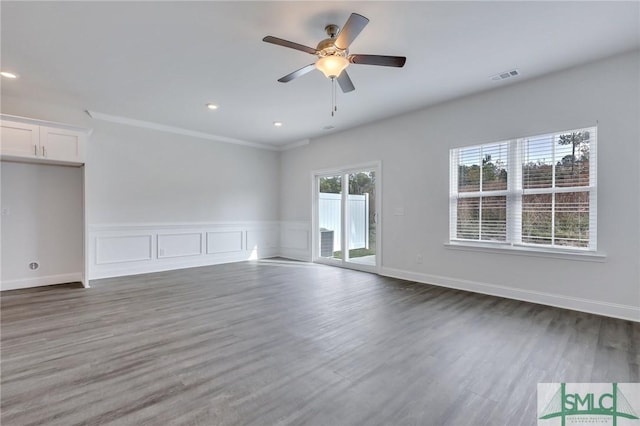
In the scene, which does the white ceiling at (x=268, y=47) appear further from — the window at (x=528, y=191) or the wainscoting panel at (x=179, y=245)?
the wainscoting panel at (x=179, y=245)

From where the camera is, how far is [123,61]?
3.24 metres

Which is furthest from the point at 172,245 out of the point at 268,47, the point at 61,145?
the point at 268,47

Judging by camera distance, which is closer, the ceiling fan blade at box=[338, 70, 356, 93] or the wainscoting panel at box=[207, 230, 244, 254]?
the ceiling fan blade at box=[338, 70, 356, 93]

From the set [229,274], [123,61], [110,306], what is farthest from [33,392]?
[229,274]

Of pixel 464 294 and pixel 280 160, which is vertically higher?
pixel 280 160

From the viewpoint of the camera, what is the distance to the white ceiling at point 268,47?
2459 mm

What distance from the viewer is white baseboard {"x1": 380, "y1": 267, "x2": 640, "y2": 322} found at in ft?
10.3

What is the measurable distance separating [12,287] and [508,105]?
7.36 m

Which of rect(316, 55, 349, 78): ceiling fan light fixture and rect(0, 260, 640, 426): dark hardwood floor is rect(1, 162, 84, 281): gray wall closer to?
rect(0, 260, 640, 426): dark hardwood floor

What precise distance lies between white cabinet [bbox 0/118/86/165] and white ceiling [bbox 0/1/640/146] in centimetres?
50

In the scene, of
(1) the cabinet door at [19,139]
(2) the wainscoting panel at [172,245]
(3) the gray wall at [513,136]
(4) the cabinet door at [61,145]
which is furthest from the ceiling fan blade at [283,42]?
(2) the wainscoting panel at [172,245]

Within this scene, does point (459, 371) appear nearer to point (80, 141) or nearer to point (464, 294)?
point (464, 294)

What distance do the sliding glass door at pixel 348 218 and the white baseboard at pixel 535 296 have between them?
36.3 inches

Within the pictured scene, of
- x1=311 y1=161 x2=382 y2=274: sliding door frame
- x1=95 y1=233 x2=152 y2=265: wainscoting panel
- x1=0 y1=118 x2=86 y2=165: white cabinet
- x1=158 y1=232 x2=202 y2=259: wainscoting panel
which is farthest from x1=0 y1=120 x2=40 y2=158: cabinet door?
x1=311 y1=161 x2=382 y2=274: sliding door frame
